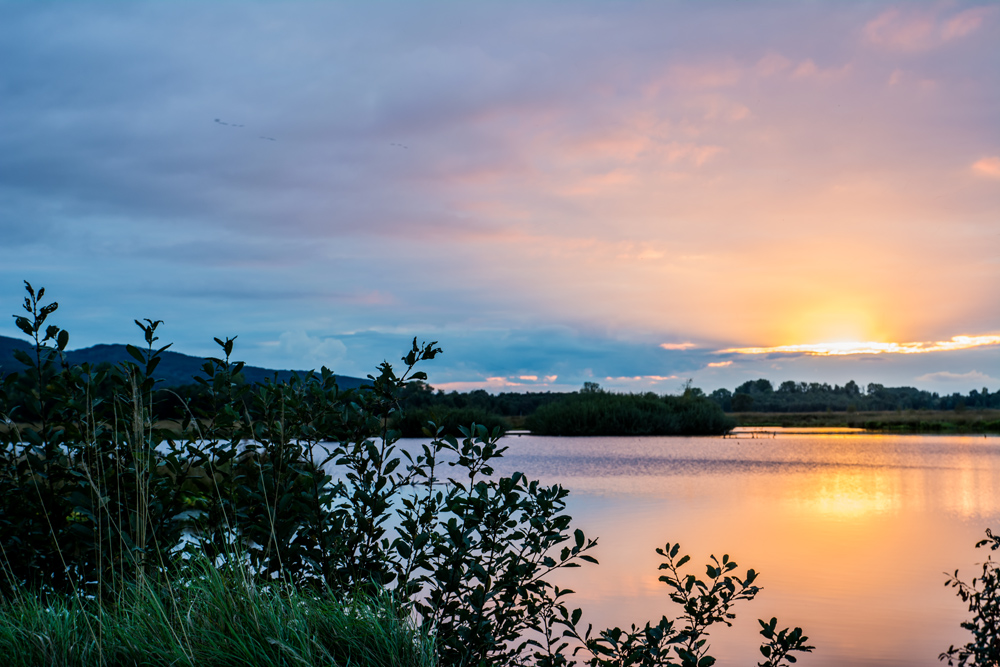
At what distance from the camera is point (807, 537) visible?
1024cm

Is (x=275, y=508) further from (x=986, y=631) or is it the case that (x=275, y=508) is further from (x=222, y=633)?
(x=986, y=631)

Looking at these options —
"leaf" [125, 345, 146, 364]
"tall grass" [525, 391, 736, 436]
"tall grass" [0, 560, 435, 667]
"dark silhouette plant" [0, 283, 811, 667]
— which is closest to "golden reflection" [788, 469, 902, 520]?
"dark silhouette plant" [0, 283, 811, 667]

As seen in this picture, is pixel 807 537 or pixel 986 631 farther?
pixel 807 537

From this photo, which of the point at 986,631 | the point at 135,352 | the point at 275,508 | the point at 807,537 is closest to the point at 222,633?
the point at 275,508

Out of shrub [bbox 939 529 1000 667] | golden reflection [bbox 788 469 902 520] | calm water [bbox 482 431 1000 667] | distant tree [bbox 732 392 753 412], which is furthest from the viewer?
distant tree [bbox 732 392 753 412]

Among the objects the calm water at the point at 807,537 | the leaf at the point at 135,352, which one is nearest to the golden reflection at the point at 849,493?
the calm water at the point at 807,537

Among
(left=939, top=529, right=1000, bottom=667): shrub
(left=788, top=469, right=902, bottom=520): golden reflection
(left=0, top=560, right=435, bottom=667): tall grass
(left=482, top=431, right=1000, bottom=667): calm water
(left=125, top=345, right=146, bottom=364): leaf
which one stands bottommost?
(left=788, top=469, right=902, bottom=520): golden reflection

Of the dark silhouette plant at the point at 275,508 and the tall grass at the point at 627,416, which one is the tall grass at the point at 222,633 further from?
the tall grass at the point at 627,416

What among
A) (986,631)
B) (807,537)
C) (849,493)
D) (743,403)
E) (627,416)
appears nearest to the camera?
(986,631)

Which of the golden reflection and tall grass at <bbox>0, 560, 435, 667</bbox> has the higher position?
tall grass at <bbox>0, 560, 435, 667</bbox>

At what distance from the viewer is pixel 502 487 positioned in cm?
324

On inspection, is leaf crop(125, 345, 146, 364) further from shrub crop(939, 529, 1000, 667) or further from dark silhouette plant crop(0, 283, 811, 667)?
shrub crop(939, 529, 1000, 667)

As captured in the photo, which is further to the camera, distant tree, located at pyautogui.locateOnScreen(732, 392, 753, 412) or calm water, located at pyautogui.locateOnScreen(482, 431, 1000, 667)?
distant tree, located at pyautogui.locateOnScreen(732, 392, 753, 412)

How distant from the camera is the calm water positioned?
6.23 meters
